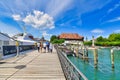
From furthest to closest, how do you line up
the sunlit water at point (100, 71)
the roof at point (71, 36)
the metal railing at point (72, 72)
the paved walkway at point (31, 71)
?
the roof at point (71, 36) → the sunlit water at point (100, 71) → the paved walkway at point (31, 71) → the metal railing at point (72, 72)

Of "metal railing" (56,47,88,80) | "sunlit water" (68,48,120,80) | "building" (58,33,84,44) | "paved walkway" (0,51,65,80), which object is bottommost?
"sunlit water" (68,48,120,80)

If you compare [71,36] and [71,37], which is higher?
[71,36]

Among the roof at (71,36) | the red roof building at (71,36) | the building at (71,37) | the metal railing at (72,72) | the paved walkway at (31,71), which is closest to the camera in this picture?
the metal railing at (72,72)

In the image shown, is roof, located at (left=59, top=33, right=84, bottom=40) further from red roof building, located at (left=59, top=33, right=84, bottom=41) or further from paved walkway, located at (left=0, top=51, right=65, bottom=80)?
paved walkway, located at (left=0, top=51, right=65, bottom=80)

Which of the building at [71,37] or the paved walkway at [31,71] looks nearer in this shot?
the paved walkway at [31,71]

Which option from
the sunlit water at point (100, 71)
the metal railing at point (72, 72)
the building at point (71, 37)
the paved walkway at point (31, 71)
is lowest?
the sunlit water at point (100, 71)

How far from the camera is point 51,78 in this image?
745cm

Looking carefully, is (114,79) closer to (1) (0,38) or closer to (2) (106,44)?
(1) (0,38)

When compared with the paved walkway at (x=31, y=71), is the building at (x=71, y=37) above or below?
above

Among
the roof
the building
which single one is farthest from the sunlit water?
the roof

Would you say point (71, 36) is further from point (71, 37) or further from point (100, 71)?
point (100, 71)

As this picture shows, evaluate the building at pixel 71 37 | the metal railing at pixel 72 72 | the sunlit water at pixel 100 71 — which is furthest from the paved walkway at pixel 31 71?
the building at pixel 71 37

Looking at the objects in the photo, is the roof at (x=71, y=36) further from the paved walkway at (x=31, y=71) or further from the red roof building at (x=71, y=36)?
the paved walkway at (x=31, y=71)

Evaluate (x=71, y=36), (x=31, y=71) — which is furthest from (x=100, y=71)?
(x=71, y=36)
